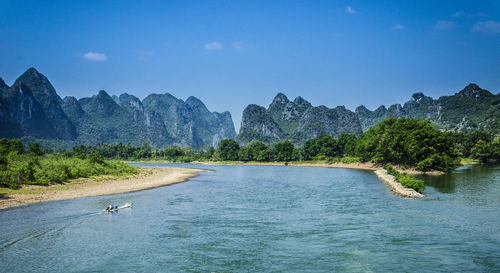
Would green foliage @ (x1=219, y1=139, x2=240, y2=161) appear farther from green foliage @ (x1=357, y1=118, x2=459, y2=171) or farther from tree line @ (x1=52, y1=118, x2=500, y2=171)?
green foliage @ (x1=357, y1=118, x2=459, y2=171)

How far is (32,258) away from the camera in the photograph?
51.0 ft

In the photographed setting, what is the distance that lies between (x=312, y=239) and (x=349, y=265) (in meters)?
4.02

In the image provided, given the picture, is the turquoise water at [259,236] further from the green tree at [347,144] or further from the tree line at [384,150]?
the green tree at [347,144]

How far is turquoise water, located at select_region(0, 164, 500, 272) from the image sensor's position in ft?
48.5

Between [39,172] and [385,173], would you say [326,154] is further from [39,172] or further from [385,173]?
[39,172]

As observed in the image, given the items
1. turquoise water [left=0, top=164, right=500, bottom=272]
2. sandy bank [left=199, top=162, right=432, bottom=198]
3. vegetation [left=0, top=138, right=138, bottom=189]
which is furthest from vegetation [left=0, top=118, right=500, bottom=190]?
turquoise water [left=0, top=164, right=500, bottom=272]

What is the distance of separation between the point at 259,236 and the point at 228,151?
13378 cm

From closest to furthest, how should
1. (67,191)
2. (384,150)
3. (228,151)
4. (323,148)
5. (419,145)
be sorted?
1. (67,191)
2. (419,145)
3. (384,150)
4. (323,148)
5. (228,151)

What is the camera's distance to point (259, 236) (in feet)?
63.2

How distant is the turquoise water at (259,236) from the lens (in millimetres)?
14773

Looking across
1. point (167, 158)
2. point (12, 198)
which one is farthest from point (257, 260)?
point (167, 158)

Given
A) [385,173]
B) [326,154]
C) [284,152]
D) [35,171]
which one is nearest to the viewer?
[35,171]

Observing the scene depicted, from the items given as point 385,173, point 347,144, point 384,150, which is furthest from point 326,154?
point 385,173

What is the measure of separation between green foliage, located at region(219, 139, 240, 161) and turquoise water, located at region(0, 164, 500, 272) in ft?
394
